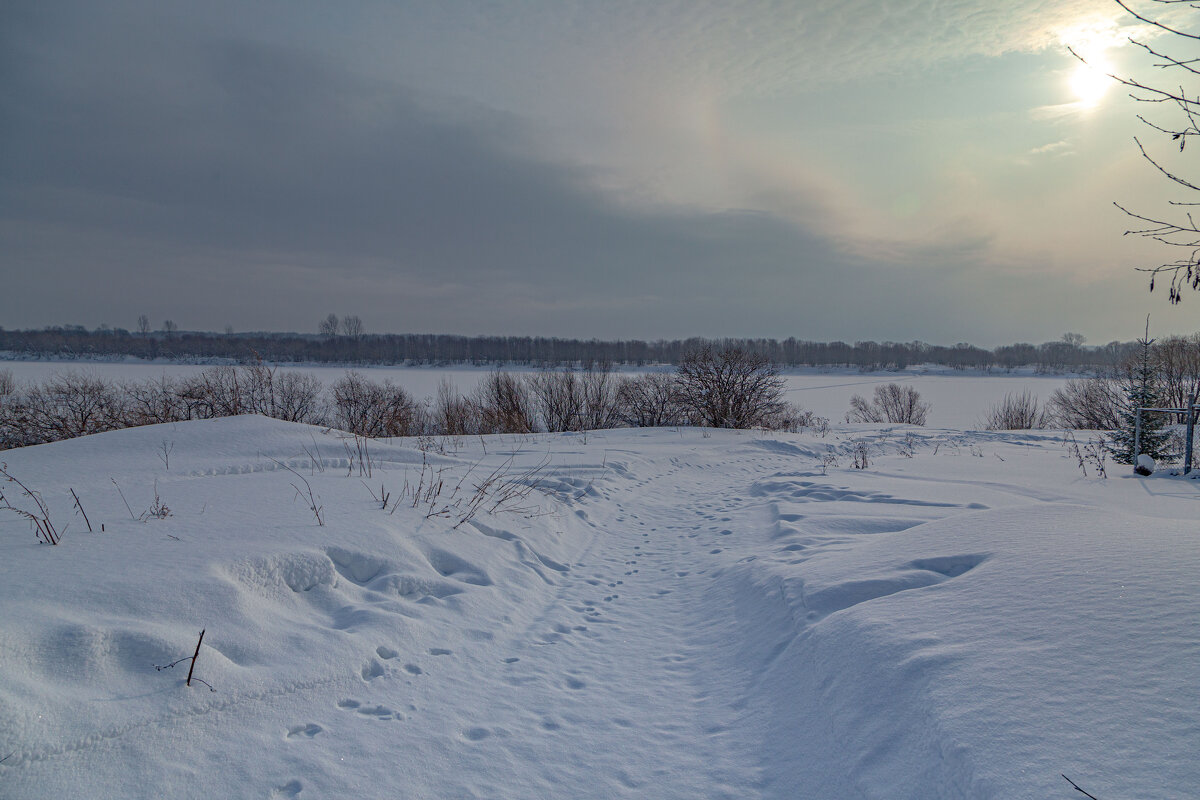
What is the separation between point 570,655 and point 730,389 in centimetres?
2174

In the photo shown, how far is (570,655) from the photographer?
3.95 m

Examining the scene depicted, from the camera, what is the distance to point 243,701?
2.77 meters

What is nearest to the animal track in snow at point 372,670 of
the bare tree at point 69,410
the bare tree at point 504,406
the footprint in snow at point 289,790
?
the footprint in snow at point 289,790

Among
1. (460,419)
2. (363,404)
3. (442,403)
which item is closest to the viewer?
(460,419)

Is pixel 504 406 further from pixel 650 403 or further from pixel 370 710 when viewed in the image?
pixel 370 710

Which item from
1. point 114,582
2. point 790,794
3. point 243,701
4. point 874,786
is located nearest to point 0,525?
point 114,582

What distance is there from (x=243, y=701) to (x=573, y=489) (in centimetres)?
613

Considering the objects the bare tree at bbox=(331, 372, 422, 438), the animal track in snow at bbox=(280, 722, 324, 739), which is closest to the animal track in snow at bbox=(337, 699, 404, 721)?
the animal track in snow at bbox=(280, 722, 324, 739)

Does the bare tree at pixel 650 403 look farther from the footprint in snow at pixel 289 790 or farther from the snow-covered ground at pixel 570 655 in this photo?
the footprint in snow at pixel 289 790

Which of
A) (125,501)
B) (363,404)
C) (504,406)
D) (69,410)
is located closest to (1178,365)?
(504,406)

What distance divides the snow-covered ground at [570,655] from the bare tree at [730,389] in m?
18.4

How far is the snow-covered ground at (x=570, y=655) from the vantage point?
7.25 feet

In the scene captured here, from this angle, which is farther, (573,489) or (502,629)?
(573,489)

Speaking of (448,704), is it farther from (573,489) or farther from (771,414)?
(771,414)
